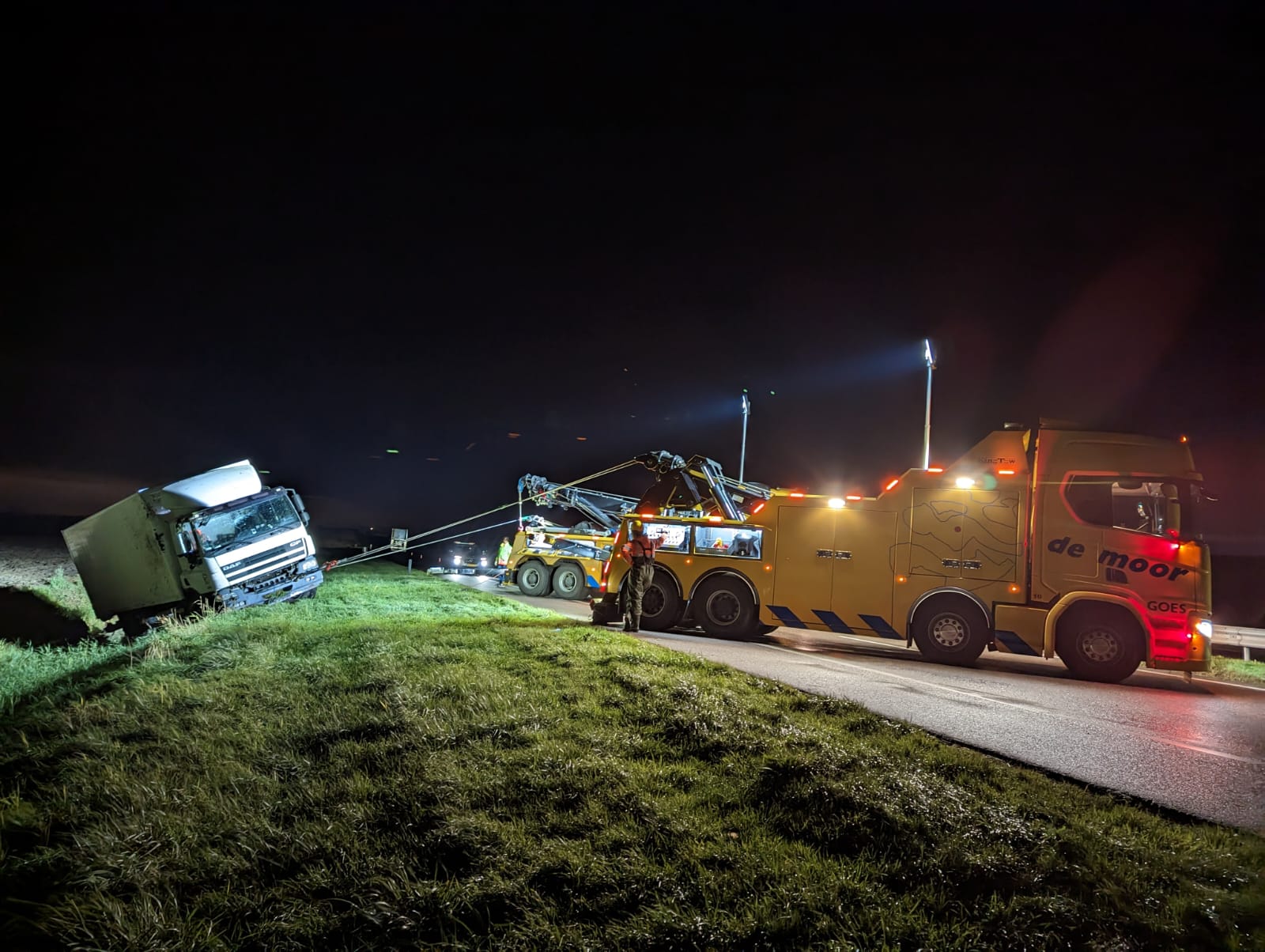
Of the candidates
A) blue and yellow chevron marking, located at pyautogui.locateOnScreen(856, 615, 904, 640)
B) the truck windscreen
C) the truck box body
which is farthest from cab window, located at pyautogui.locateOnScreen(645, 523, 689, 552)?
the truck box body

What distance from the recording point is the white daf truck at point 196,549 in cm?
1370

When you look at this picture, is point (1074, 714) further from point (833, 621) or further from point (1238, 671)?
point (1238, 671)

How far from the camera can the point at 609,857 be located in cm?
321

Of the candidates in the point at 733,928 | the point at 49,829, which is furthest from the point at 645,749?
the point at 49,829

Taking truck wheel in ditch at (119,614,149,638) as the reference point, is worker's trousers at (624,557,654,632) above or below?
above

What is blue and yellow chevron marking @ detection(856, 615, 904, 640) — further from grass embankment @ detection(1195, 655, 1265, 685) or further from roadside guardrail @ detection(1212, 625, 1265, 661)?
roadside guardrail @ detection(1212, 625, 1265, 661)

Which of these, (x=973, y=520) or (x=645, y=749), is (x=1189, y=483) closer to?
(x=973, y=520)

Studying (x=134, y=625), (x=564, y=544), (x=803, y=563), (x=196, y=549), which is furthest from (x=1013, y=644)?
(x=134, y=625)

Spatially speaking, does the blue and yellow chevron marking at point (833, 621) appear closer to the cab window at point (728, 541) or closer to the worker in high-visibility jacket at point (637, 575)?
the cab window at point (728, 541)

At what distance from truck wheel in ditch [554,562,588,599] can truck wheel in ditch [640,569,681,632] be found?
314 inches

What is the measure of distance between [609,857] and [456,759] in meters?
1.59

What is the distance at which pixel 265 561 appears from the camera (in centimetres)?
1470

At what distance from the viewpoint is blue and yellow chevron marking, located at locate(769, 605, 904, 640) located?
10.8 m

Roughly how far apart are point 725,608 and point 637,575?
1776mm
